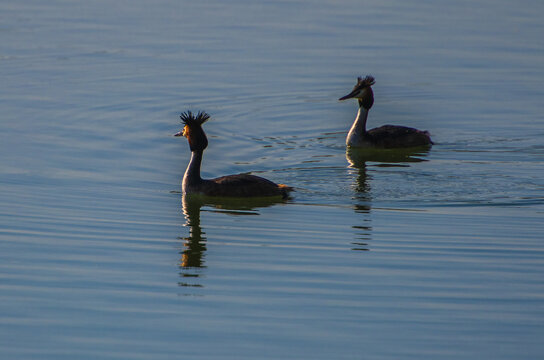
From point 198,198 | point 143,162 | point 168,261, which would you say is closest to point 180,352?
point 168,261

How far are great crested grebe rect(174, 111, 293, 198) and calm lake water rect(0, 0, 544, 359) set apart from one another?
297 mm

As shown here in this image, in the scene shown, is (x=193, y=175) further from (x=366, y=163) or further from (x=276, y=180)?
(x=366, y=163)

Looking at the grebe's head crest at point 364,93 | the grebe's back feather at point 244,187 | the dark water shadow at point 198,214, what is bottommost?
the dark water shadow at point 198,214

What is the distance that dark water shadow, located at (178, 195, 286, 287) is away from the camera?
12.9 metres

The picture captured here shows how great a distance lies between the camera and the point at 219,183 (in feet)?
54.1

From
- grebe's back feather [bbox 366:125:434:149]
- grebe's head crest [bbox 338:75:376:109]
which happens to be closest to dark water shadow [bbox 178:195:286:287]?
grebe's back feather [bbox 366:125:434:149]

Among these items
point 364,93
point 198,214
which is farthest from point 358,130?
point 198,214

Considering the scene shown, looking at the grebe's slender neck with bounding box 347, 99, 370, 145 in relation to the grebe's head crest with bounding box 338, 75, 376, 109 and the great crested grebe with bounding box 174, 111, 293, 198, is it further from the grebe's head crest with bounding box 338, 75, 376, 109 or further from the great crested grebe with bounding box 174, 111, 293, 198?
the great crested grebe with bounding box 174, 111, 293, 198

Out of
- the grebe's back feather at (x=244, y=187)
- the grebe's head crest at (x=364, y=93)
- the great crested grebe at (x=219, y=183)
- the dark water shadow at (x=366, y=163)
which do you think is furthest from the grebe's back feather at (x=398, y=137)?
the grebe's back feather at (x=244, y=187)

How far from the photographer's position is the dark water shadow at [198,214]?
12.9 m

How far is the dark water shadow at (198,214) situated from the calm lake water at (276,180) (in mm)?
56

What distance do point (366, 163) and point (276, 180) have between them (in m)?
2.64

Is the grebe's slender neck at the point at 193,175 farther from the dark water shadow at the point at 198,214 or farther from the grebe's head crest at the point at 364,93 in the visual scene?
the grebe's head crest at the point at 364,93

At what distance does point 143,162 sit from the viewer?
18.9 metres
